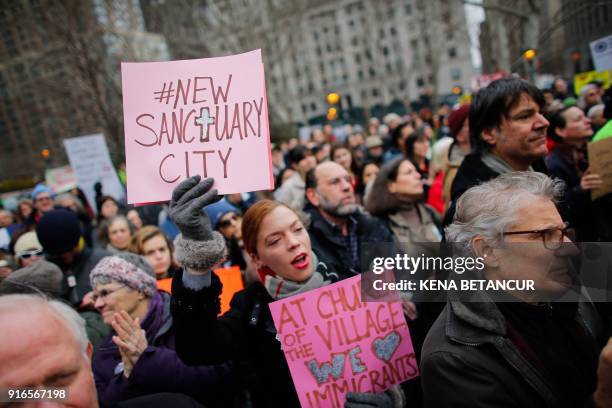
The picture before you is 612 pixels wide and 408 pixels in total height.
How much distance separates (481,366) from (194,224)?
3.60 feet

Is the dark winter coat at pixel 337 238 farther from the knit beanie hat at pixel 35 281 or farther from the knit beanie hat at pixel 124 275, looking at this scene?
the knit beanie hat at pixel 35 281

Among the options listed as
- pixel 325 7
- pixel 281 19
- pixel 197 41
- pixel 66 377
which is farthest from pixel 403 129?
pixel 325 7

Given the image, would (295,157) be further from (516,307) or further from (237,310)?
(516,307)

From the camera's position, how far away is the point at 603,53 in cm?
523

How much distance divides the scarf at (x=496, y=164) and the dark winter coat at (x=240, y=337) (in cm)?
111

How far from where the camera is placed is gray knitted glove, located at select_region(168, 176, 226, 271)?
1538mm

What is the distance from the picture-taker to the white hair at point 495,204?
153 centimetres

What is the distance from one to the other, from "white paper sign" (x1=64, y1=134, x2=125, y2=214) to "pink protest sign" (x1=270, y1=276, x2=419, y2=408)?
6.32 meters

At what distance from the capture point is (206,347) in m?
1.68

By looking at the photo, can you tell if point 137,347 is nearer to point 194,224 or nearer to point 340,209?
point 194,224

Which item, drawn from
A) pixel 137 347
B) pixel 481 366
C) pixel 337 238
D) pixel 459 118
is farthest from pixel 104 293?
pixel 459 118

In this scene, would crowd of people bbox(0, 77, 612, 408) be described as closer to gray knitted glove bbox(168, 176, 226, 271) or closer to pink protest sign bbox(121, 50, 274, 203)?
gray knitted glove bbox(168, 176, 226, 271)

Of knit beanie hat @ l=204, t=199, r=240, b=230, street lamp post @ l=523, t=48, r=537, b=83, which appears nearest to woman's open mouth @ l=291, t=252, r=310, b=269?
knit beanie hat @ l=204, t=199, r=240, b=230

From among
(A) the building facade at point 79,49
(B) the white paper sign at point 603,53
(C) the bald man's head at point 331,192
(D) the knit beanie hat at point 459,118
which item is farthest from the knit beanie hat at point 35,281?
(A) the building facade at point 79,49
